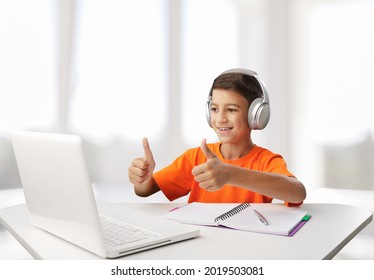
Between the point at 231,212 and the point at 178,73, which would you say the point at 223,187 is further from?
the point at 178,73

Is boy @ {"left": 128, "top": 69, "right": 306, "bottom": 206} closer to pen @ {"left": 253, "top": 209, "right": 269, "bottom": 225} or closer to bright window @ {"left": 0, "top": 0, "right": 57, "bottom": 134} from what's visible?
pen @ {"left": 253, "top": 209, "right": 269, "bottom": 225}

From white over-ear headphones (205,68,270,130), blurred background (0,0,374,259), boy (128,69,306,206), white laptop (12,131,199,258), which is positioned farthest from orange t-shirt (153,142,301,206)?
blurred background (0,0,374,259)

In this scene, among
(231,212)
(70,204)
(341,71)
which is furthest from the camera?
(341,71)

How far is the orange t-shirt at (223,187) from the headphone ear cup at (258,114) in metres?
0.11

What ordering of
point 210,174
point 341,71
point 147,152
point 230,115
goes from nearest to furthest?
1. point 210,174
2. point 147,152
3. point 230,115
4. point 341,71

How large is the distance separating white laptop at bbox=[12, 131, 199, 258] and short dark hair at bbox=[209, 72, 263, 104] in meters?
0.54

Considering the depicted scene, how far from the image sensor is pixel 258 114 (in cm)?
143

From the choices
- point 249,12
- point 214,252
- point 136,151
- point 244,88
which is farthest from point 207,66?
point 214,252

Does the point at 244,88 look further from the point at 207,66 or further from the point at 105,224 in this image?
the point at 207,66

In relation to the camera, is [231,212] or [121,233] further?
[231,212]

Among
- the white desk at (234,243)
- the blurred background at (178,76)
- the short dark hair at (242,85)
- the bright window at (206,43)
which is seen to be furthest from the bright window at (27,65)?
the white desk at (234,243)

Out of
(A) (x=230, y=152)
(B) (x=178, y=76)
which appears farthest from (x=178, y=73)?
(A) (x=230, y=152)

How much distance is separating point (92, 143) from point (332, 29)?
1737 mm

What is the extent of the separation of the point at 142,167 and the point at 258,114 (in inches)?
14.4
